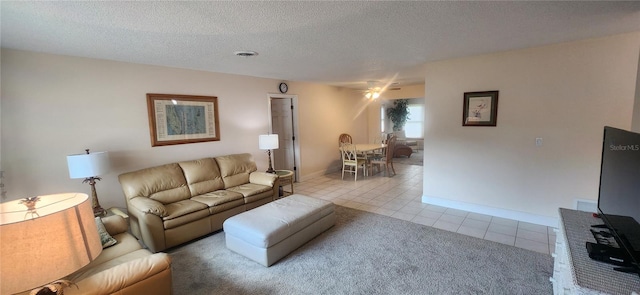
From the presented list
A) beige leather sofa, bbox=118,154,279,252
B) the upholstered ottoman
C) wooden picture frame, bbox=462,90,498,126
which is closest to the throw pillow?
beige leather sofa, bbox=118,154,279,252

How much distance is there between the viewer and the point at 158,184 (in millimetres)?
3398

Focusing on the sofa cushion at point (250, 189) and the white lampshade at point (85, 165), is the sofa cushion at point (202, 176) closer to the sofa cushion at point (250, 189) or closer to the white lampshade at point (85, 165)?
the sofa cushion at point (250, 189)

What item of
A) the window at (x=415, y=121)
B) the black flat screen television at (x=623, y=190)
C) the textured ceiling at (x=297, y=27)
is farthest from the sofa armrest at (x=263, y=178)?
the window at (x=415, y=121)

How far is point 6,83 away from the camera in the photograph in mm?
2654

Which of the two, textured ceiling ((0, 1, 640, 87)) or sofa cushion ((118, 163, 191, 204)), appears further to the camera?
sofa cushion ((118, 163, 191, 204))

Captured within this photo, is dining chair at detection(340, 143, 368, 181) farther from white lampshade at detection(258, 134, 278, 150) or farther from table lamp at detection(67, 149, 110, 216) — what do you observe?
table lamp at detection(67, 149, 110, 216)

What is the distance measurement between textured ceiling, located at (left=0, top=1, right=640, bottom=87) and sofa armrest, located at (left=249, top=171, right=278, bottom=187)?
5.76 ft

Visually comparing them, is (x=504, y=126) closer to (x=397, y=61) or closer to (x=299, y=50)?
(x=397, y=61)

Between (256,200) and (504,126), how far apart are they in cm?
358

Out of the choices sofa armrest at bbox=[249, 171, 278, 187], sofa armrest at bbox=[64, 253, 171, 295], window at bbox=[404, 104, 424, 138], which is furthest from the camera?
window at bbox=[404, 104, 424, 138]

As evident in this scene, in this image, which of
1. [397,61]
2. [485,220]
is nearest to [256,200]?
[397,61]

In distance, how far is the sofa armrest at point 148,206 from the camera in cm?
285

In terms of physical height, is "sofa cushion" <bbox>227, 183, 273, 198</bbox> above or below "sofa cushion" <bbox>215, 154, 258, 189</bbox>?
below

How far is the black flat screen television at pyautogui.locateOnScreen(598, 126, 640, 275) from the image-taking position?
54.2 inches
